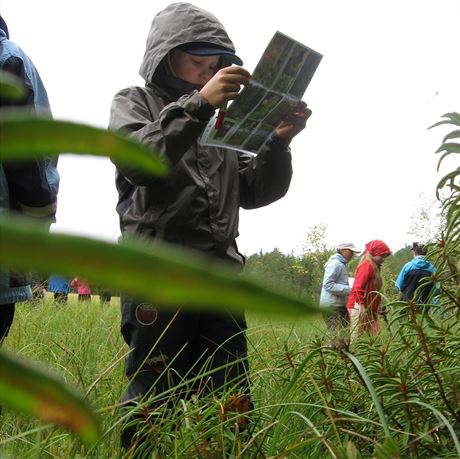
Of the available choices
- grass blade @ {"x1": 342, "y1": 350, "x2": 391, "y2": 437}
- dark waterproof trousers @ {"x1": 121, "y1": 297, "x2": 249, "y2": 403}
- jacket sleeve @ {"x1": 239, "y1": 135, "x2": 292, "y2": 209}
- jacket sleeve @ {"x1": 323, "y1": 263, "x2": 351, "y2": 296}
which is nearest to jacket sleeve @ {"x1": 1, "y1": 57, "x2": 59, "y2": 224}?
dark waterproof trousers @ {"x1": 121, "y1": 297, "x2": 249, "y2": 403}

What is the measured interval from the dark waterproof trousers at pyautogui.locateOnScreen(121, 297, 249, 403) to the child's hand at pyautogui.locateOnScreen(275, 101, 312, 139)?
0.65 meters

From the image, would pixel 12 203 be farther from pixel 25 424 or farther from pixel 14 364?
pixel 14 364

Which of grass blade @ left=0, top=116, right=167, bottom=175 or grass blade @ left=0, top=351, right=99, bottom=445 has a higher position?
grass blade @ left=0, top=116, right=167, bottom=175

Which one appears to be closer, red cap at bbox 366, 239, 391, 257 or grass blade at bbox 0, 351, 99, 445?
grass blade at bbox 0, 351, 99, 445

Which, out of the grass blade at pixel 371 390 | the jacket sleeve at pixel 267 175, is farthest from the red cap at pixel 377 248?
the grass blade at pixel 371 390

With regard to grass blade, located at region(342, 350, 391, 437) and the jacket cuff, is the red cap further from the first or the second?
grass blade, located at region(342, 350, 391, 437)

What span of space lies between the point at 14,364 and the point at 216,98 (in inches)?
74.7

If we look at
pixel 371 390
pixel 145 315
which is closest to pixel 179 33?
pixel 145 315

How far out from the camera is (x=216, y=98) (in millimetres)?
1999

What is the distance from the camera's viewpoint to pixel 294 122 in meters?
2.33

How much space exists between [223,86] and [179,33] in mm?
458

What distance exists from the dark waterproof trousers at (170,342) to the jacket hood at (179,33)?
84 cm

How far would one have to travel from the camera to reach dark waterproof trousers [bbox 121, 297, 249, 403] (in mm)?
2012

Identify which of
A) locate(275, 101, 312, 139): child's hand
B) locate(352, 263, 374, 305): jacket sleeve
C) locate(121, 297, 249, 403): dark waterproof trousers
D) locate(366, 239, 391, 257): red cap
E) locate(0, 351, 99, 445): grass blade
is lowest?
locate(352, 263, 374, 305): jacket sleeve
